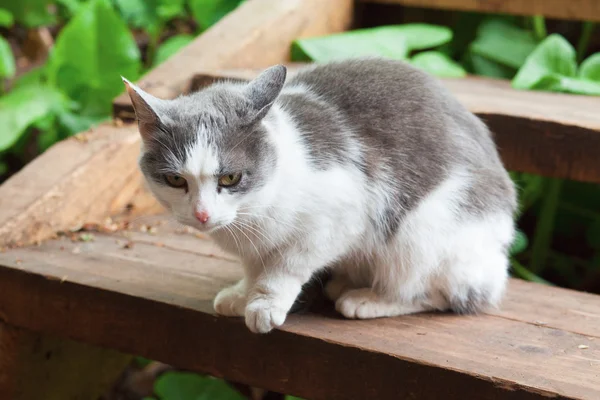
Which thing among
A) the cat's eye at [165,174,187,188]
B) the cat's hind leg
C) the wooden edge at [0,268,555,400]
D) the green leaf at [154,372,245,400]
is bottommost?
the green leaf at [154,372,245,400]

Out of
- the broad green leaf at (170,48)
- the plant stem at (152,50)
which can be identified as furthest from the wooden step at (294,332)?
the plant stem at (152,50)

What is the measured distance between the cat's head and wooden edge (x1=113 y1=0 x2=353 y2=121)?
2.63 ft

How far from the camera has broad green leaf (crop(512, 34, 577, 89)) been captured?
6.76 feet

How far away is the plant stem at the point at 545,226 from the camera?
2251mm

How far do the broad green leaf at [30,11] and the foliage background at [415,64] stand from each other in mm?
147

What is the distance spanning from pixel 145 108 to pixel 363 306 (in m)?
0.56

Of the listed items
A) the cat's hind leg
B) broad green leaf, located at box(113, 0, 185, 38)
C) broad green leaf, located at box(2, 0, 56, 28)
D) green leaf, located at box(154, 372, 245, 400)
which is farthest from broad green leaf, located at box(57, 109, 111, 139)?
the cat's hind leg

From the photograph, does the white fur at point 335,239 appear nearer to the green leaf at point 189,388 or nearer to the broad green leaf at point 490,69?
the green leaf at point 189,388

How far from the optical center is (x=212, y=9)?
2.66m

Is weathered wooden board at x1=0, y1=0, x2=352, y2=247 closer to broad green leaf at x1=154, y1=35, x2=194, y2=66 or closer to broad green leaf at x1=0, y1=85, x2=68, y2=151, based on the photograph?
broad green leaf at x1=0, y1=85, x2=68, y2=151

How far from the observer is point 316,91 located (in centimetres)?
146

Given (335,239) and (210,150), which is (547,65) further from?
(210,150)

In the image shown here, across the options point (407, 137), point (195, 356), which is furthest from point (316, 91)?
point (195, 356)

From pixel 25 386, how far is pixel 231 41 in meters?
1.12
